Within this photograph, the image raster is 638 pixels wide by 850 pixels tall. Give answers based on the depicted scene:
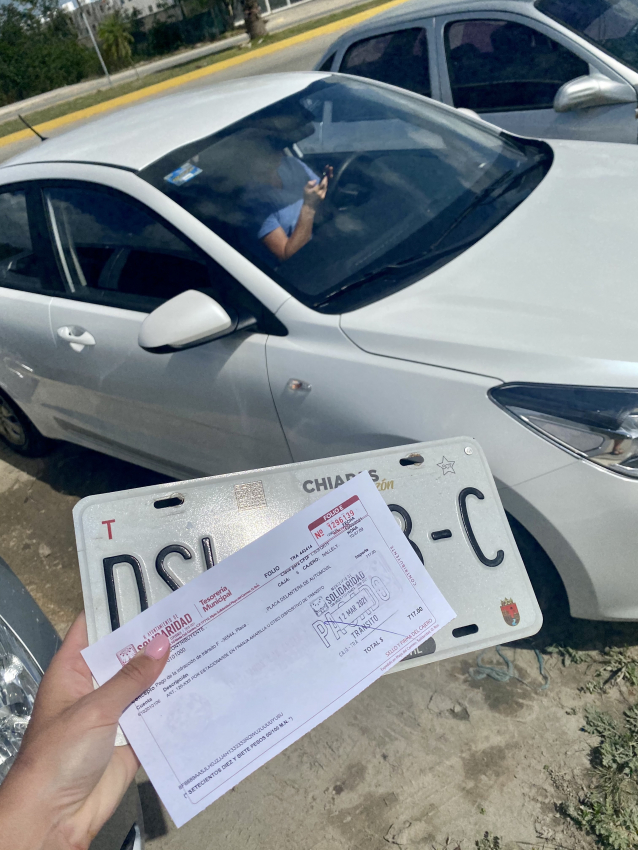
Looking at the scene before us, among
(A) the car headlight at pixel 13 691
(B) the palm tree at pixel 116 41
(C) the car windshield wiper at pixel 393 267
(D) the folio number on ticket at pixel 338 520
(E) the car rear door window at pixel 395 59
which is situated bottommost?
(A) the car headlight at pixel 13 691

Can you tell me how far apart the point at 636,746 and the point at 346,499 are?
1241 mm

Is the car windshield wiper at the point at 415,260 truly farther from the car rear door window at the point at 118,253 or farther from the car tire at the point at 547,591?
the car tire at the point at 547,591

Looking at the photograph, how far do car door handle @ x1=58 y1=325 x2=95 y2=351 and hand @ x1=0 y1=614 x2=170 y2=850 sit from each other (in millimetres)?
1641

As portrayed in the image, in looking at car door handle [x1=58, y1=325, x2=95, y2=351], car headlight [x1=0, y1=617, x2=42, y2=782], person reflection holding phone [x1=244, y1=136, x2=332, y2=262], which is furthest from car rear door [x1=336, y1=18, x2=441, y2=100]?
car headlight [x1=0, y1=617, x2=42, y2=782]

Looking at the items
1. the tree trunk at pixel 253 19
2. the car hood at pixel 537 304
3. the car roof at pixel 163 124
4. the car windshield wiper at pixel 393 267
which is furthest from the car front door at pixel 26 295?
the tree trunk at pixel 253 19

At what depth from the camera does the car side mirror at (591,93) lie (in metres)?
3.49

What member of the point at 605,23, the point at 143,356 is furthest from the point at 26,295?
the point at 605,23

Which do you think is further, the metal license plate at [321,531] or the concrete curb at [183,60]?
the concrete curb at [183,60]

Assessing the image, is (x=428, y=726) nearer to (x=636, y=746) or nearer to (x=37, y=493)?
(x=636, y=746)

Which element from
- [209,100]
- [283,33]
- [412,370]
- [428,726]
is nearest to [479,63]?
[209,100]

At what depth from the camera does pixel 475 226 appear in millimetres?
2379

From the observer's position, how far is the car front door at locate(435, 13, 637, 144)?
3662 millimetres

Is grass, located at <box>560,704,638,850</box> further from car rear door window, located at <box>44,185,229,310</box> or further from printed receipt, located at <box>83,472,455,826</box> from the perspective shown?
car rear door window, located at <box>44,185,229,310</box>

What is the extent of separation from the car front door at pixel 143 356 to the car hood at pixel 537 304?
18.4 inches
